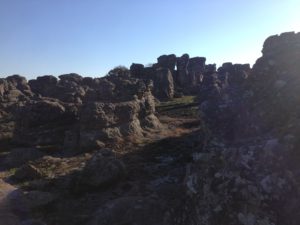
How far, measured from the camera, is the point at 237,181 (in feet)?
33.3

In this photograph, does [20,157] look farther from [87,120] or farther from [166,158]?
[166,158]

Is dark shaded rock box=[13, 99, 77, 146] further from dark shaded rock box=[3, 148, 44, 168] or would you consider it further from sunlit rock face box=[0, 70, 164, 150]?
dark shaded rock box=[3, 148, 44, 168]

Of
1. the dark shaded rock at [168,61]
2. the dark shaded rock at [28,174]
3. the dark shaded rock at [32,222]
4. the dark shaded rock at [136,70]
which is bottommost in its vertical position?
the dark shaded rock at [32,222]

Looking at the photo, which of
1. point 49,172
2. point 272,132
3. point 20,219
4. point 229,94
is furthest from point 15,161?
point 272,132

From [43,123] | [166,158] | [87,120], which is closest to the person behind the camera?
[166,158]

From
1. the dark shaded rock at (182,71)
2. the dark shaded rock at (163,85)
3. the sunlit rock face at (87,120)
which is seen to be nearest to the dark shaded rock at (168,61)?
the dark shaded rock at (182,71)

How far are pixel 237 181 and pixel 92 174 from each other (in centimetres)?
1087

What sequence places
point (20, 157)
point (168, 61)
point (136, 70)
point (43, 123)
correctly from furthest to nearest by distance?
point (168, 61) → point (136, 70) → point (43, 123) → point (20, 157)

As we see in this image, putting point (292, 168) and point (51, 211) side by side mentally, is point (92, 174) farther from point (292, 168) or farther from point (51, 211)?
point (292, 168)

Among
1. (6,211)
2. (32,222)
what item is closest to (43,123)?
(6,211)

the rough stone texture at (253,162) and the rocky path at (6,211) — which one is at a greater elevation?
the rough stone texture at (253,162)

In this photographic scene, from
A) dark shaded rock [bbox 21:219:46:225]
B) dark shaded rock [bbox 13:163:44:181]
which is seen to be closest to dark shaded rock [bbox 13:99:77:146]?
dark shaded rock [bbox 13:163:44:181]

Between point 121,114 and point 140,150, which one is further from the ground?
point 121,114

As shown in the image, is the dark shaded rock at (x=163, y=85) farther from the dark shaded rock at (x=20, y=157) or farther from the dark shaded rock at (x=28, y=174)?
the dark shaded rock at (x=28, y=174)
